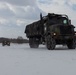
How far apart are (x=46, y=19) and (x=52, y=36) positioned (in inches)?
79.1

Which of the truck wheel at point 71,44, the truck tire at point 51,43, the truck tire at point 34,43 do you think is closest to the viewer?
the truck tire at point 51,43

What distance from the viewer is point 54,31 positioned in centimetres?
2447

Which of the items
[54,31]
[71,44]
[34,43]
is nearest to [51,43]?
[54,31]

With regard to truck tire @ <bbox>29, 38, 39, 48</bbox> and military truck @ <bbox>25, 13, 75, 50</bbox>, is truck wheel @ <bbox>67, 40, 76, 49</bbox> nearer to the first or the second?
military truck @ <bbox>25, 13, 75, 50</bbox>

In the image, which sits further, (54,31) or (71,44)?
(71,44)

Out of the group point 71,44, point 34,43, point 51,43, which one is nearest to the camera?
point 51,43

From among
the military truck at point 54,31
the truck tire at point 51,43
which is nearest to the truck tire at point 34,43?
the military truck at point 54,31

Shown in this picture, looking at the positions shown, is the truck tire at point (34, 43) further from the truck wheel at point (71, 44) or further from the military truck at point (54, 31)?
the truck wheel at point (71, 44)

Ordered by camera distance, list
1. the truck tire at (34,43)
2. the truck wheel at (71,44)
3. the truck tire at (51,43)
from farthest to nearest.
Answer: the truck tire at (34,43) → the truck wheel at (71,44) → the truck tire at (51,43)

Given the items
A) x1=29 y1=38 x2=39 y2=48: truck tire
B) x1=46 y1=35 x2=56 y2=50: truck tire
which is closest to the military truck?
x1=46 y1=35 x2=56 y2=50: truck tire

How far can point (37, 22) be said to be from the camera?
2770 centimetres

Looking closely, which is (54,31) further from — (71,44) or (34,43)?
(34,43)

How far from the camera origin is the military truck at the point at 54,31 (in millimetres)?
24312

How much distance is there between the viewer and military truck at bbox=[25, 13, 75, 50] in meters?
24.3
